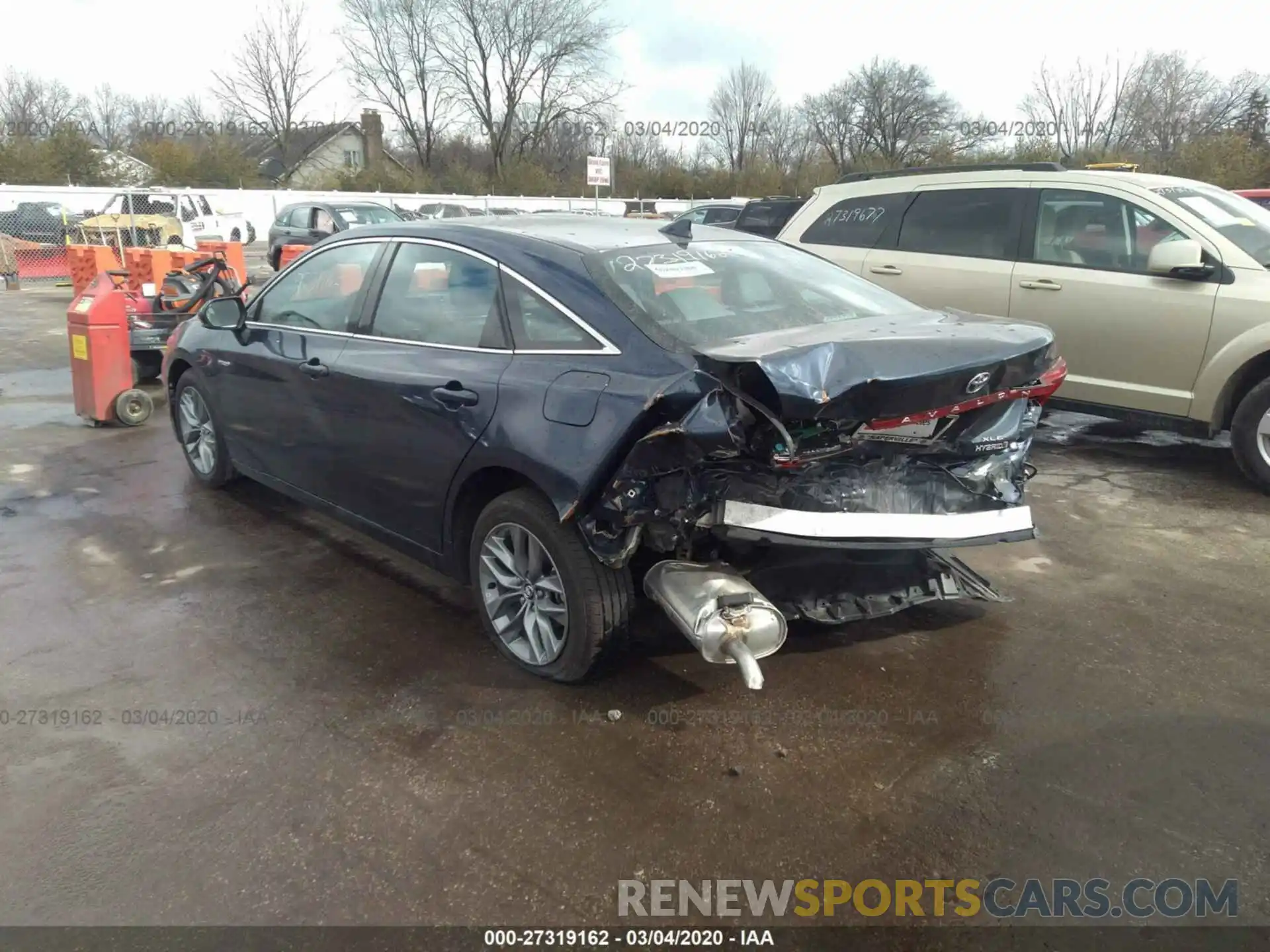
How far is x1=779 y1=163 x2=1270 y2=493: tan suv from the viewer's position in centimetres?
571

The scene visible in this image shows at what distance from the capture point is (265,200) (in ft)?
111

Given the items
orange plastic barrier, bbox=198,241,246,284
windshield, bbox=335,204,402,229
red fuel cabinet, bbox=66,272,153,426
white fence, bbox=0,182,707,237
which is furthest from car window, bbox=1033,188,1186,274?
white fence, bbox=0,182,707,237

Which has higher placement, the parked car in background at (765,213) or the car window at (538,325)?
the parked car in background at (765,213)

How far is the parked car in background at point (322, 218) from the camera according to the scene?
55.5 feet

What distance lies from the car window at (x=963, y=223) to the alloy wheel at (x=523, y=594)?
4800 mm

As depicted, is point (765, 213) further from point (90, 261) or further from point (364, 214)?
point (90, 261)

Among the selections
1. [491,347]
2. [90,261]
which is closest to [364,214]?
[90,261]

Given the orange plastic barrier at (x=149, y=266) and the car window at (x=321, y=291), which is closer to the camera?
the car window at (x=321, y=291)

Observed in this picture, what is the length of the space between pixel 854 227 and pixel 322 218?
504 inches

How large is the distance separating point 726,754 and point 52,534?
413 centimetres

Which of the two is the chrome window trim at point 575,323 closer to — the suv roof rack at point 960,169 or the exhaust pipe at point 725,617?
the exhaust pipe at point 725,617

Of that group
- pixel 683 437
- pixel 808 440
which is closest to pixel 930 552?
pixel 808 440

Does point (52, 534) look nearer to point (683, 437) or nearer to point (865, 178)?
point (683, 437)

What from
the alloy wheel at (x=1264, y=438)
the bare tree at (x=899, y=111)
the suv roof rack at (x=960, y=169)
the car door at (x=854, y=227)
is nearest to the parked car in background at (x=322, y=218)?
the car door at (x=854, y=227)
